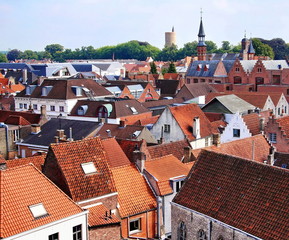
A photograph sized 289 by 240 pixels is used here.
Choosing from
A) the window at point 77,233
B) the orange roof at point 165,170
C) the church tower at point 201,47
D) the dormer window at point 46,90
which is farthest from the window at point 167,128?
the church tower at point 201,47

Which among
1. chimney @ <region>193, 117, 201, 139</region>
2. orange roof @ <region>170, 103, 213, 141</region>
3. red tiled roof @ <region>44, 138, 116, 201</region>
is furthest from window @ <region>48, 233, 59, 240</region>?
chimney @ <region>193, 117, 201, 139</region>

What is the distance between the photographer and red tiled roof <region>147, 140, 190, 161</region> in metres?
39.5

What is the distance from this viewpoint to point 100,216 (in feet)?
88.9

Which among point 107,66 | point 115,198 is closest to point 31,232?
point 115,198

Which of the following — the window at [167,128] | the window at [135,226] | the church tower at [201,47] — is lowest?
the window at [135,226]

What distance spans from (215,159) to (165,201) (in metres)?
5.43

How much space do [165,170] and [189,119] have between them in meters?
18.8

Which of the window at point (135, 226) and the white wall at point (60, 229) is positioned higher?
the white wall at point (60, 229)

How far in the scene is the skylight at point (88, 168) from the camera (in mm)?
28156

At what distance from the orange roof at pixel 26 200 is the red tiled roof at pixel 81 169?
5.24ft

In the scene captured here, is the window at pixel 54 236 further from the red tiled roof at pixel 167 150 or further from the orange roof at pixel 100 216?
the red tiled roof at pixel 167 150

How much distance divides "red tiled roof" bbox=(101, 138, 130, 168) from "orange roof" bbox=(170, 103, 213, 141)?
43.6ft

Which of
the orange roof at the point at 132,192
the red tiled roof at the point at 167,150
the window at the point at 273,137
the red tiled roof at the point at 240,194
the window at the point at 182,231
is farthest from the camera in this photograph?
the window at the point at 273,137

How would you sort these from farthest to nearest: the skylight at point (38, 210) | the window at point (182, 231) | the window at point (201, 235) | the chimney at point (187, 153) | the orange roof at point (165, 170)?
1. the chimney at point (187, 153)
2. the orange roof at point (165, 170)
3. the window at point (182, 231)
4. the window at point (201, 235)
5. the skylight at point (38, 210)
